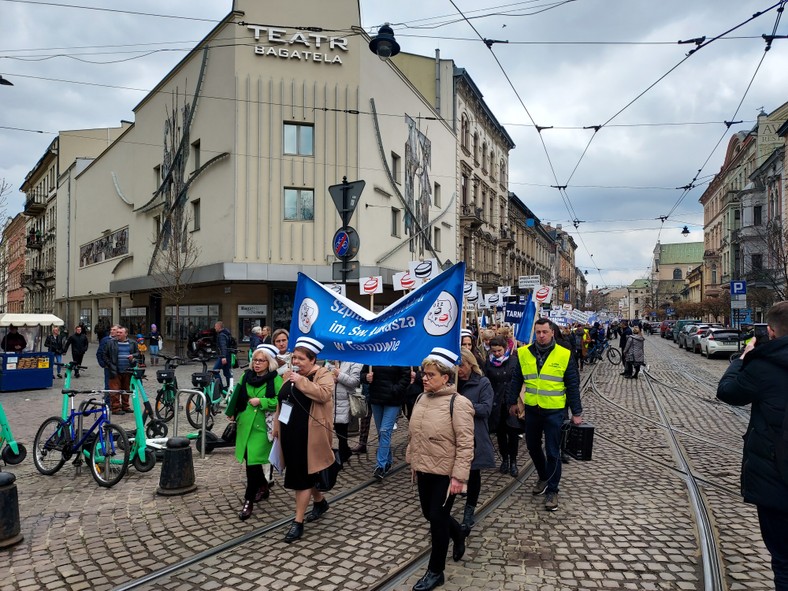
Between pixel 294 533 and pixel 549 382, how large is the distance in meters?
2.91

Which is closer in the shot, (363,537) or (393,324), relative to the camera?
(363,537)

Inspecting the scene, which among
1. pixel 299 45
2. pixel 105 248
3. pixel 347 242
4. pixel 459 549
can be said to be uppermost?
pixel 299 45

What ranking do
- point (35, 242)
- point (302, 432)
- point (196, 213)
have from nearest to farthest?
point (302, 432) → point (196, 213) → point (35, 242)

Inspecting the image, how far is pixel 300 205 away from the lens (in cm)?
2458

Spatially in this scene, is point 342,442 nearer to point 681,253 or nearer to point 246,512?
point 246,512

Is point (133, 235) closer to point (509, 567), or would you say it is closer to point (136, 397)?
point (136, 397)

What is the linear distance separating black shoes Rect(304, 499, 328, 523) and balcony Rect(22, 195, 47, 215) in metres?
63.9

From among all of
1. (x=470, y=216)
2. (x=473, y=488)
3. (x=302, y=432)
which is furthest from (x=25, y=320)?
(x=470, y=216)

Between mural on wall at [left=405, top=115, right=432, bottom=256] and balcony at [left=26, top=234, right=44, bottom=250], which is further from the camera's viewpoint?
balcony at [left=26, top=234, right=44, bottom=250]

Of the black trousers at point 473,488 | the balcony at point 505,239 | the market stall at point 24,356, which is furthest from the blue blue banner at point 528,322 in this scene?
the balcony at point 505,239

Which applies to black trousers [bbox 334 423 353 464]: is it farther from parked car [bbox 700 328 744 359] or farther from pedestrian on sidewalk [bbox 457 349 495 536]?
parked car [bbox 700 328 744 359]

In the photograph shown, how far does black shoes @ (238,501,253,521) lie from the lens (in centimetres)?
541

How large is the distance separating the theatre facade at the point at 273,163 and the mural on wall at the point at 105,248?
5.29 meters

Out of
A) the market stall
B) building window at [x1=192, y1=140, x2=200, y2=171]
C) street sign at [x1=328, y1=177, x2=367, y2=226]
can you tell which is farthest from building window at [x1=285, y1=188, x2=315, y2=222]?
street sign at [x1=328, y1=177, x2=367, y2=226]
